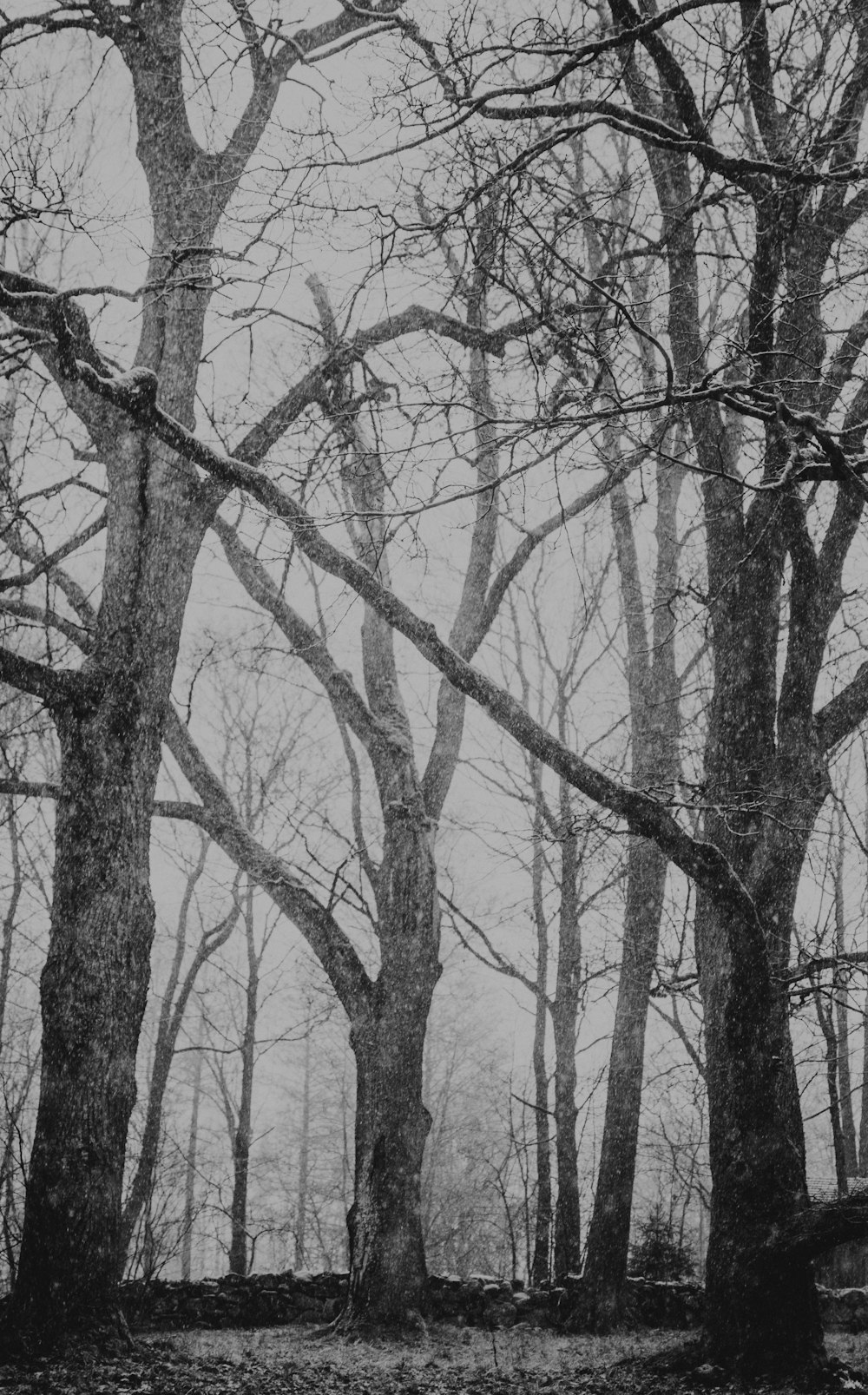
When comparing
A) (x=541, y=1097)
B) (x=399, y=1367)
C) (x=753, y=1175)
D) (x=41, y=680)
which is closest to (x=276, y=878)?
(x=41, y=680)

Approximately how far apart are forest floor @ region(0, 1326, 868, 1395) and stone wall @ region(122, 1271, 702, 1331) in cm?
70

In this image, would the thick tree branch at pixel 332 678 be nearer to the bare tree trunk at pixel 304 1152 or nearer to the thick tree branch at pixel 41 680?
the thick tree branch at pixel 41 680

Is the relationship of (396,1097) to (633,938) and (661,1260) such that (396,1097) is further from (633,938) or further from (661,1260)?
(661,1260)

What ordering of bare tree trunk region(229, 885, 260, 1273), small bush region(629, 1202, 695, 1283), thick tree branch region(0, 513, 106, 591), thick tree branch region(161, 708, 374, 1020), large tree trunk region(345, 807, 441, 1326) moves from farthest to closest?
bare tree trunk region(229, 885, 260, 1273)
small bush region(629, 1202, 695, 1283)
thick tree branch region(161, 708, 374, 1020)
large tree trunk region(345, 807, 441, 1326)
thick tree branch region(0, 513, 106, 591)

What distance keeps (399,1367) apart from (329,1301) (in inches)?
152

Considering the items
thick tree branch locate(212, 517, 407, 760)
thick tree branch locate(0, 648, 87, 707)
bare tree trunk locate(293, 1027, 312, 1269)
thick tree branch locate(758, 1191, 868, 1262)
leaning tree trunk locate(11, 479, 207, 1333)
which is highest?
thick tree branch locate(212, 517, 407, 760)

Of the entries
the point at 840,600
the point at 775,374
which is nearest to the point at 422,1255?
the point at 840,600

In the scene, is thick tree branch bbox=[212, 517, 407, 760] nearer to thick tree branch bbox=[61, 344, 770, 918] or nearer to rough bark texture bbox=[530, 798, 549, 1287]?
thick tree branch bbox=[61, 344, 770, 918]

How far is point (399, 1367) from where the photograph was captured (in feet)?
18.8

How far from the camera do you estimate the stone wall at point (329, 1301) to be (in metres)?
8.52

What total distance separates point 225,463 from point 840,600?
381 cm

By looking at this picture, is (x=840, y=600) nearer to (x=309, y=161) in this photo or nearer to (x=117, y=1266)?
(x=309, y=161)

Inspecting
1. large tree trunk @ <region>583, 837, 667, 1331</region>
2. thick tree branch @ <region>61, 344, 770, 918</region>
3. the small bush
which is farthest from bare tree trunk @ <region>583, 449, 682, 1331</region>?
the small bush

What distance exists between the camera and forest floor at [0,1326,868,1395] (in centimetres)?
432
